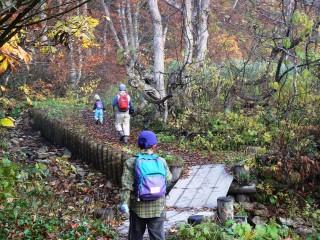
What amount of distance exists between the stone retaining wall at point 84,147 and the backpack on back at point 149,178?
5609mm

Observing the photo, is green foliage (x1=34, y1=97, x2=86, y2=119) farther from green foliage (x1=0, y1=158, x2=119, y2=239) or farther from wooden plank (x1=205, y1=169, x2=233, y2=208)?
green foliage (x1=0, y1=158, x2=119, y2=239)

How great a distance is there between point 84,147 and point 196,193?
18.7 feet

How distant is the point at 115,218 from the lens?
7.86m

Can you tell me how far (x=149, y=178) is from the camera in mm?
5102

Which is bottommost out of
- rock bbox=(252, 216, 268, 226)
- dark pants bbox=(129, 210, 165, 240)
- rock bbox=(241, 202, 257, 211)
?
rock bbox=(252, 216, 268, 226)

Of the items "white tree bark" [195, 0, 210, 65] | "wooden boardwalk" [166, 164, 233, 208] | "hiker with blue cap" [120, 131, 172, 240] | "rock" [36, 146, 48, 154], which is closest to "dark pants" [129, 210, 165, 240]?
"hiker with blue cap" [120, 131, 172, 240]

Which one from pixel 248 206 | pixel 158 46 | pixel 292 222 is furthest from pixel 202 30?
pixel 292 222

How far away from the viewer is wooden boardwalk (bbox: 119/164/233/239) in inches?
304

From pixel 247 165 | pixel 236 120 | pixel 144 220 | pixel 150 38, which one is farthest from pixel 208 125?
pixel 150 38

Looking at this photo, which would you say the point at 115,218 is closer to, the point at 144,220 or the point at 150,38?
the point at 144,220

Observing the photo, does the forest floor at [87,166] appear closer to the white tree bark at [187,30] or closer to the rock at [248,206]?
the rock at [248,206]

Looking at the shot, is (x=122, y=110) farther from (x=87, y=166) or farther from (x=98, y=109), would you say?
(x=98, y=109)

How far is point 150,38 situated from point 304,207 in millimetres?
25309

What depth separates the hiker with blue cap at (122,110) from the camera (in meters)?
13.6
